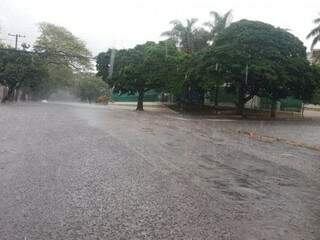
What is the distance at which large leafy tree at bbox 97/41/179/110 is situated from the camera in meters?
47.1

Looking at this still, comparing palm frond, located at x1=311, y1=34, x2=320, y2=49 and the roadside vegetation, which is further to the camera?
palm frond, located at x1=311, y1=34, x2=320, y2=49

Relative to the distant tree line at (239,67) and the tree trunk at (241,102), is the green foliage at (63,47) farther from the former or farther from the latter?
the tree trunk at (241,102)

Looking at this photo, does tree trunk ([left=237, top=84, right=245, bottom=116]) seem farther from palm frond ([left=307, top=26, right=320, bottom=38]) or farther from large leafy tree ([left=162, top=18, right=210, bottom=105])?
palm frond ([left=307, top=26, right=320, bottom=38])

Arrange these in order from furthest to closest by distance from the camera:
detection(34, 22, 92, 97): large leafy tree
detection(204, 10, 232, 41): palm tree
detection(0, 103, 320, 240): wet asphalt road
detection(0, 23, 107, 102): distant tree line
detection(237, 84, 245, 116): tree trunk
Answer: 1. detection(34, 22, 92, 97): large leafy tree
2. detection(0, 23, 107, 102): distant tree line
3. detection(204, 10, 232, 41): palm tree
4. detection(237, 84, 245, 116): tree trunk
5. detection(0, 103, 320, 240): wet asphalt road

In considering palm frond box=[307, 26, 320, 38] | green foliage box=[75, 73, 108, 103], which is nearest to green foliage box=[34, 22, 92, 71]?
green foliage box=[75, 73, 108, 103]

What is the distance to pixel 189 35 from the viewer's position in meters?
55.0

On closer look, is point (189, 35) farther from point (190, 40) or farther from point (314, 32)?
point (314, 32)

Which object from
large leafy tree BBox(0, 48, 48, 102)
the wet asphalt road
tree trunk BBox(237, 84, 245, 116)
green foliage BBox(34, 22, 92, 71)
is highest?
green foliage BBox(34, 22, 92, 71)

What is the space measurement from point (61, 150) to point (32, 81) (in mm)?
47156

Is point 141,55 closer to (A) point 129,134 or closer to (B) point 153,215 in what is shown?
(A) point 129,134

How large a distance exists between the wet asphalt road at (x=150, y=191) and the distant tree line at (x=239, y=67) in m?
22.1

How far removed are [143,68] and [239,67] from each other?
42.8 ft

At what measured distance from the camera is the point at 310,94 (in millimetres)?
40250

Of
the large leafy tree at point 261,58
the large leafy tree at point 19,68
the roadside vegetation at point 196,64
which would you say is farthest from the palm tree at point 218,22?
the large leafy tree at point 19,68
